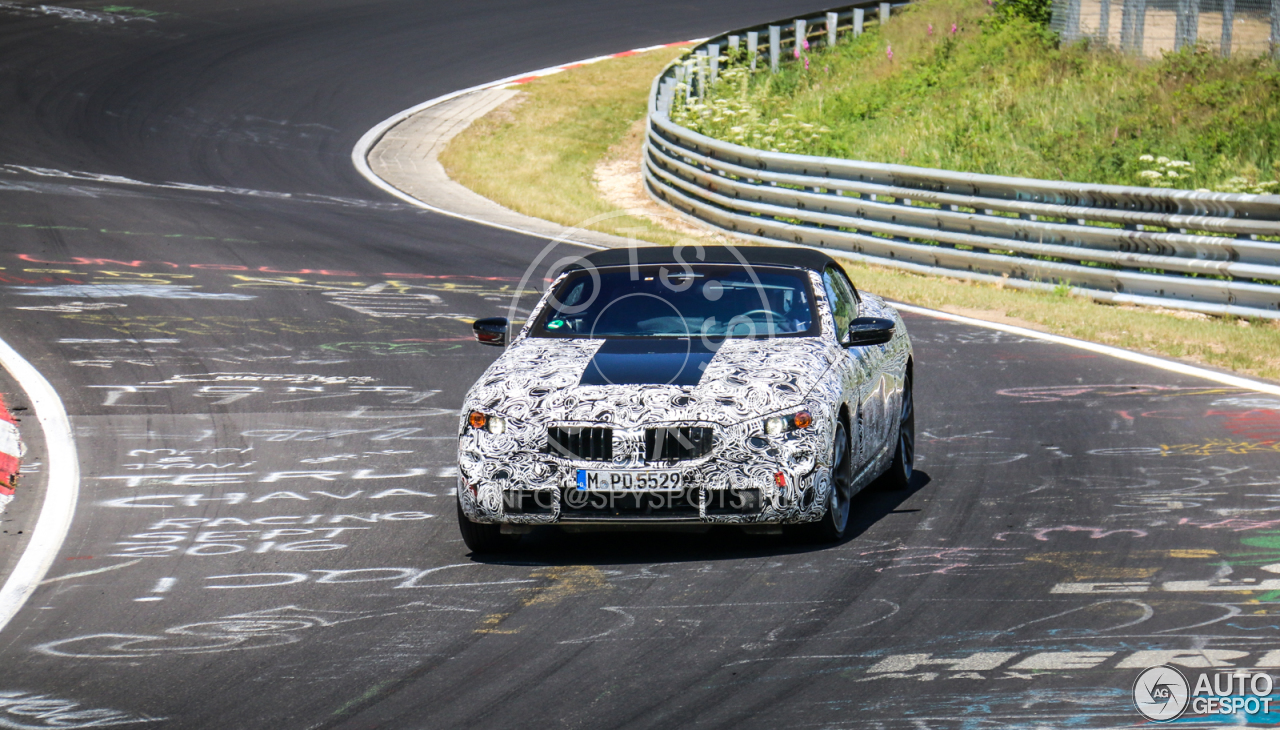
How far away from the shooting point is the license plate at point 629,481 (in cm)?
720

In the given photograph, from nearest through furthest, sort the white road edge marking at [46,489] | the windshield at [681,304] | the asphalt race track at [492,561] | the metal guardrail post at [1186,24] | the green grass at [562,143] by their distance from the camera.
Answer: the asphalt race track at [492,561], the white road edge marking at [46,489], the windshield at [681,304], the metal guardrail post at [1186,24], the green grass at [562,143]

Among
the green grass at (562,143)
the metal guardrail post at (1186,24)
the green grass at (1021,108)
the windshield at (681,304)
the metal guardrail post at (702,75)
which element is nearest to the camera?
the windshield at (681,304)

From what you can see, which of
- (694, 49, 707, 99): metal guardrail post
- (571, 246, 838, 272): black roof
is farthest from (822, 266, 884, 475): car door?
(694, 49, 707, 99): metal guardrail post

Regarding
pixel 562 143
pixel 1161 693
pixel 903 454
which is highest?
pixel 1161 693

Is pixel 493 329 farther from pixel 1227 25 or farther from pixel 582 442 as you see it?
pixel 1227 25

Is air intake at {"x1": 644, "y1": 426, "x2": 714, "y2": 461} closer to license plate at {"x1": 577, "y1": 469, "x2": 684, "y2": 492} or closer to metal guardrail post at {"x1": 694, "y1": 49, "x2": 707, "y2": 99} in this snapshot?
license plate at {"x1": 577, "y1": 469, "x2": 684, "y2": 492}

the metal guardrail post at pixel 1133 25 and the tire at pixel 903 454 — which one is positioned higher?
the metal guardrail post at pixel 1133 25

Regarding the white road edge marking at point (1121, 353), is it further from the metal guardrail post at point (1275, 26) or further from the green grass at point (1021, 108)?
the metal guardrail post at point (1275, 26)

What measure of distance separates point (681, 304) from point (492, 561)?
198 cm

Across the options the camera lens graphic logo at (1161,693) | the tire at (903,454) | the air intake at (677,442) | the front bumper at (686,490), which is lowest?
the tire at (903,454)

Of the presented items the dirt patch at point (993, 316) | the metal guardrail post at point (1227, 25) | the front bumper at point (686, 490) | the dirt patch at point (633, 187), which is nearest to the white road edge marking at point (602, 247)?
the dirt patch at point (993, 316)

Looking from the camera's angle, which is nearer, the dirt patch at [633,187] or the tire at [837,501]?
the tire at [837,501]

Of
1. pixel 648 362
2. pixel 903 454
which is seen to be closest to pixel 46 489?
pixel 648 362

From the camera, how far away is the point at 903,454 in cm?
912
